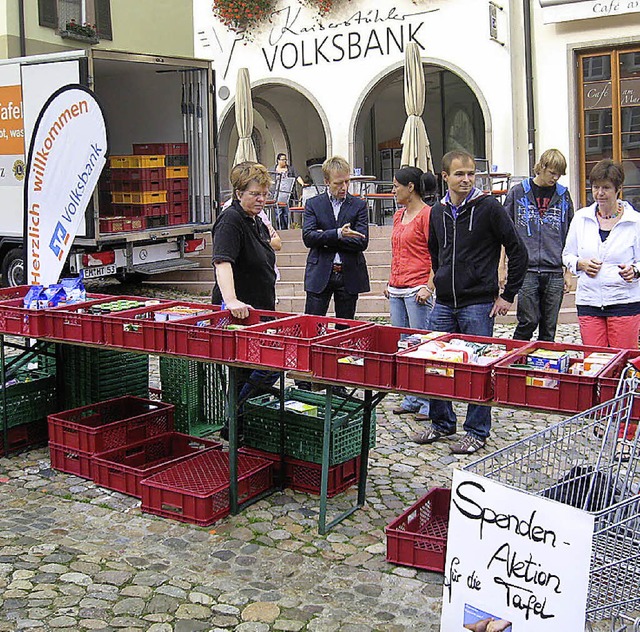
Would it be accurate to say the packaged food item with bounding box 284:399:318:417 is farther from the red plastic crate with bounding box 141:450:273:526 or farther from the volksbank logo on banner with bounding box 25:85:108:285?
the volksbank logo on banner with bounding box 25:85:108:285

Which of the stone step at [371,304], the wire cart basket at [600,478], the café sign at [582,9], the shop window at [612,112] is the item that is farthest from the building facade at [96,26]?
the wire cart basket at [600,478]

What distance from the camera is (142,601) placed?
13.2ft

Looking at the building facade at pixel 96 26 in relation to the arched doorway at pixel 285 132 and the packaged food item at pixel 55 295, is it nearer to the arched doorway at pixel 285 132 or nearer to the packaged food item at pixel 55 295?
the arched doorway at pixel 285 132

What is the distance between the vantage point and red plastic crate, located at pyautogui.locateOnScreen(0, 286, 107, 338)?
5.48 m

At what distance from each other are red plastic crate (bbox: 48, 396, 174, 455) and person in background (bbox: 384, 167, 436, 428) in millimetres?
1689

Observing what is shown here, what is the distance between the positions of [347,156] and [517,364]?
13.5 meters

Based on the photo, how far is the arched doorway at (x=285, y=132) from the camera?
2004 centimetres

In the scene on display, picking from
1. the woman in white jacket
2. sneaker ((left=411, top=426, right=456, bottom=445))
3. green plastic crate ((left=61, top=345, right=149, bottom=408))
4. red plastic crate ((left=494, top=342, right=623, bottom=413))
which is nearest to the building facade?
green plastic crate ((left=61, top=345, right=149, bottom=408))

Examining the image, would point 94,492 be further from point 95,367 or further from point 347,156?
point 347,156

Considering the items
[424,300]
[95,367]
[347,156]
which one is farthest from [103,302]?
[347,156]

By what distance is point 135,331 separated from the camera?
5.03 meters

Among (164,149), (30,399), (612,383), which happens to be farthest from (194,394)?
(164,149)

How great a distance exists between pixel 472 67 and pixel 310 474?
38.0ft

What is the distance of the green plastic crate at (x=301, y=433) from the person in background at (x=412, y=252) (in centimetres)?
114
